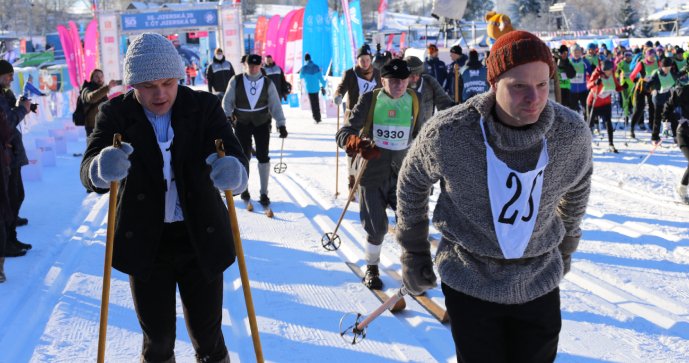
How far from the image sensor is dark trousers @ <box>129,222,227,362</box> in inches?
113

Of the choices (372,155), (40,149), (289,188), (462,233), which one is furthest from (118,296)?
(40,149)

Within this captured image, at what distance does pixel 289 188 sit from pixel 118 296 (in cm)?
462

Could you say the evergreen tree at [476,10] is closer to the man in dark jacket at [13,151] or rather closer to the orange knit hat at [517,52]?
the man in dark jacket at [13,151]

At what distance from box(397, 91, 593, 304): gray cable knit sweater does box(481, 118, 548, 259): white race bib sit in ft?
0.08

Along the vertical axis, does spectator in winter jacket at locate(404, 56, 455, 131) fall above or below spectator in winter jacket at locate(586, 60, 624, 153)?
above

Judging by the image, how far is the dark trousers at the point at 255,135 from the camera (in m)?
8.30

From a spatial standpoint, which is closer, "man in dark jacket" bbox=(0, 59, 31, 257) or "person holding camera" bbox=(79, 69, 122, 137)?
"man in dark jacket" bbox=(0, 59, 31, 257)

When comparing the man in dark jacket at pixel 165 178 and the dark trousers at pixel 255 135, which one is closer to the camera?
the man in dark jacket at pixel 165 178

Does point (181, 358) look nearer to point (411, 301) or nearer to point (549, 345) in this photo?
point (411, 301)

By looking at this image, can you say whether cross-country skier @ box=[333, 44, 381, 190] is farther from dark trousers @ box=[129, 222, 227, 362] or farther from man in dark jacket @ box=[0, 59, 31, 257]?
dark trousers @ box=[129, 222, 227, 362]

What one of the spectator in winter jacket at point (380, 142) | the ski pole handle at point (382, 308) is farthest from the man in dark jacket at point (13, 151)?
the ski pole handle at point (382, 308)

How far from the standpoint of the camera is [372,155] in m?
5.16

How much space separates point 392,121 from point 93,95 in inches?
224

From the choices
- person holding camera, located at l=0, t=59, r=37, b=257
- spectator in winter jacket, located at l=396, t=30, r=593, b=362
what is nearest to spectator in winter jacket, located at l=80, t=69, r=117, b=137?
person holding camera, located at l=0, t=59, r=37, b=257
